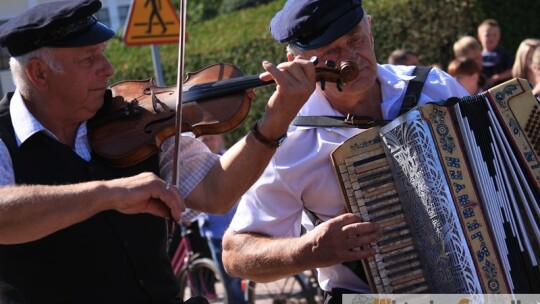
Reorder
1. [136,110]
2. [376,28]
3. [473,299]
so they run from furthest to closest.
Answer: [376,28] → [136,110] → [473,299]

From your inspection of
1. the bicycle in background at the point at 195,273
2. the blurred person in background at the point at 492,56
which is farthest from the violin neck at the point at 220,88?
the blurred person in background at the point at 492,56

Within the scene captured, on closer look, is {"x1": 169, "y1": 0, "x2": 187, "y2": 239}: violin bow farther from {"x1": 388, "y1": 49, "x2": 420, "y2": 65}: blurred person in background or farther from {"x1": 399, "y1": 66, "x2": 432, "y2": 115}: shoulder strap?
{"x1": 388, "y1": 49, "x2": 420, "y2": 65}: blurred person in background

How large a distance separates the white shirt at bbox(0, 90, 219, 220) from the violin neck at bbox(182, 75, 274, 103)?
0.16 m

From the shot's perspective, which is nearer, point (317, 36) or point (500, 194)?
point (500, 194)

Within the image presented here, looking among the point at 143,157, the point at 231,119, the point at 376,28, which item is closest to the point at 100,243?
the point at 143,157

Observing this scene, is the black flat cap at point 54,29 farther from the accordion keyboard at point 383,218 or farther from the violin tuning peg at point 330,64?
the accordion keyboard at point 383,218

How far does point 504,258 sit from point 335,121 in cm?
77

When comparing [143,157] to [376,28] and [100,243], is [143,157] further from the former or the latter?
[376,28]

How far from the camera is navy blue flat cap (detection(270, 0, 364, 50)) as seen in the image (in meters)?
3.54

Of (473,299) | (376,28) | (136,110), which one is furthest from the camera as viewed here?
(376,28)

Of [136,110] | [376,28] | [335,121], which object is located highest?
[136,110]

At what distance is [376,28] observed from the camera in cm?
1159

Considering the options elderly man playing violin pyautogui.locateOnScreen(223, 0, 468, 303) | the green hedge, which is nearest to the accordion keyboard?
elderly man playing violin pyautogui.locateOnScreen(223, 0, 468, 303)

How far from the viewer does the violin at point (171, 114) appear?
325 centimetres
